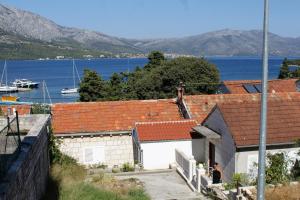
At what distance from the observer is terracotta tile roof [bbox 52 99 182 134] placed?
2570 centimetres

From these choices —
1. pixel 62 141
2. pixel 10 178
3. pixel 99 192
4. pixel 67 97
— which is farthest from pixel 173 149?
pixel 67 97

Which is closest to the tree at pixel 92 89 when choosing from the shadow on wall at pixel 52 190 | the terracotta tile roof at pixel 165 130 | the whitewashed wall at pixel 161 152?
the terracotta tile roof at pixel 165 130

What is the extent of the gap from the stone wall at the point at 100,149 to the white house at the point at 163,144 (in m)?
1.98

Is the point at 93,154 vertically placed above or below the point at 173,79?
below

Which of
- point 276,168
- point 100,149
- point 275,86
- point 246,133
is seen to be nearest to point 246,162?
point 246,133

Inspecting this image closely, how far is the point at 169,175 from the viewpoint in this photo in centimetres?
2155

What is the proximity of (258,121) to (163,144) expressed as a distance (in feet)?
17.9

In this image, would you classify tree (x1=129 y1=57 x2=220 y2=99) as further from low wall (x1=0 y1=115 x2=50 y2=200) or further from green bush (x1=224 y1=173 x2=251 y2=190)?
low wall (x1=0 y1=115 x2=50 y2=200)

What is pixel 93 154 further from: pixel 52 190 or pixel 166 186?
pixel 52 190

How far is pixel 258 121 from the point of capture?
2002 centimetres

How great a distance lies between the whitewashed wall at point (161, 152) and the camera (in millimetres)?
23047

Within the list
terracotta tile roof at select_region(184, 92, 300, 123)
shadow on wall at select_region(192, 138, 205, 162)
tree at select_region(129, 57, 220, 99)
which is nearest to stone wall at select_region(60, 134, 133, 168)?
shadow on wall at select_region(192, 138, 205, 162)

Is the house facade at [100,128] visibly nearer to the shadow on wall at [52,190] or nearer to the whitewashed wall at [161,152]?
the whitewashed wall at [161,152]

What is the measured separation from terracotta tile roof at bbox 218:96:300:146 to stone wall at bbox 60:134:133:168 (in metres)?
7.38
